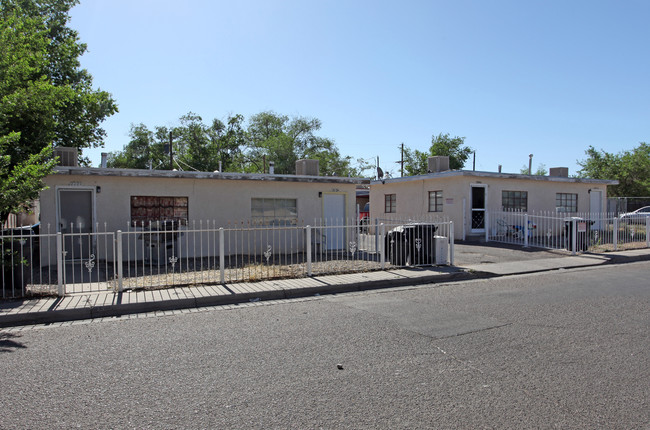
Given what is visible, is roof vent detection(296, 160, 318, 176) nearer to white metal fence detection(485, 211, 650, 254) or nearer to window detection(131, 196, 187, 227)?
window detection(131, 196, 187, 227)

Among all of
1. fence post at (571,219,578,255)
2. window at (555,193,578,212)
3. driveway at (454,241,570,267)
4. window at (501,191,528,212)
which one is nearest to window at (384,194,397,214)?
window at (501,191,528,212)

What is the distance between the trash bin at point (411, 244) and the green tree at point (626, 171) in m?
31.3

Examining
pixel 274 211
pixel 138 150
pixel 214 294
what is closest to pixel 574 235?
pixel 274 211

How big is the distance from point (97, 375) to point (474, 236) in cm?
1660

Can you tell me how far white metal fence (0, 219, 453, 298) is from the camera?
8172 mm

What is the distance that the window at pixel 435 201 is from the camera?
20.1 metres

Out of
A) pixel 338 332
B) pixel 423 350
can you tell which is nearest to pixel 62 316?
pixel 338 332

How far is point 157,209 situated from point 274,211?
363 centimetres

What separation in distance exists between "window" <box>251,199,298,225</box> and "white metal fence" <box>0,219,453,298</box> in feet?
1.59

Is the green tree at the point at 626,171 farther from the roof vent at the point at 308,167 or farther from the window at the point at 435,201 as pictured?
the roof vent at the point at 308,167

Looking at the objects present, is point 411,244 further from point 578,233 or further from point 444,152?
point 444,152

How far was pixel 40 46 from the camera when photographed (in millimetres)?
12242

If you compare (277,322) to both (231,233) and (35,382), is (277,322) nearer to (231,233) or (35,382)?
(35,382)

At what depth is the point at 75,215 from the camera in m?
12.2
